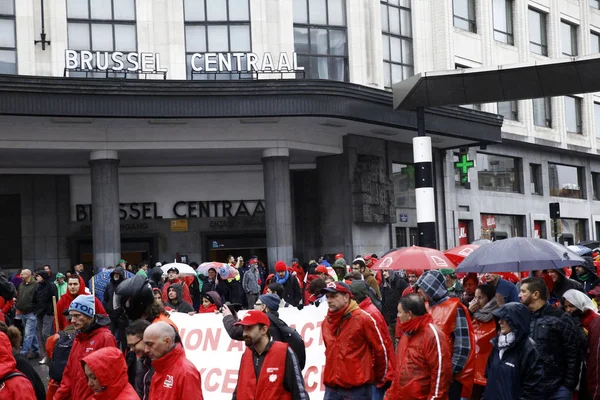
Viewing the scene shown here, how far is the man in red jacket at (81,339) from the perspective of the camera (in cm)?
841

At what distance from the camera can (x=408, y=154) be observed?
3778cm

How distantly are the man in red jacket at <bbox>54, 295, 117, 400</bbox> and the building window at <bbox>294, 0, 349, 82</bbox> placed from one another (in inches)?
971

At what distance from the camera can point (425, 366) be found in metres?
7.91

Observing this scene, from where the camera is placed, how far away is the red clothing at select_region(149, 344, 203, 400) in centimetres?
673

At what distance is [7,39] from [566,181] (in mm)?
28684

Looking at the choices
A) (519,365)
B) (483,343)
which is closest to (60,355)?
(483,343)

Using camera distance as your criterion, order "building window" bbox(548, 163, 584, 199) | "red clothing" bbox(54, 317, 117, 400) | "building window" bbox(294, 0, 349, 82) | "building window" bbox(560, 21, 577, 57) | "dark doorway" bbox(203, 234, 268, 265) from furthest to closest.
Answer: "building window" bbox(560, 21, 577, 57) → "building window" bbox(548, 163, 584, 199) → "dark doorway" bbox(203, 234, 268, 265) → "building window" bbox(294, 0, 349, 82) → "red clothing" bbox(54, 317, 117, 400)

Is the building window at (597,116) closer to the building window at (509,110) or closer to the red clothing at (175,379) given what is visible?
the building window at (509,110)

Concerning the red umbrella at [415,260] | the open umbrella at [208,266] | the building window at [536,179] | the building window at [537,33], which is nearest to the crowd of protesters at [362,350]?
the red umbrella at [415,260]

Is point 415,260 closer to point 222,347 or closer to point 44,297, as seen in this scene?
point 222,347

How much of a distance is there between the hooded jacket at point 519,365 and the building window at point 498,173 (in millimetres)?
34038

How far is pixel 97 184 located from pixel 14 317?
31.6ft

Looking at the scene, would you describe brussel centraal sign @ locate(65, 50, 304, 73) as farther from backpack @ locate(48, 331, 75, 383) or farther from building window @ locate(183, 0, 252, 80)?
backpack @ locate(48, 331, 75, 383)

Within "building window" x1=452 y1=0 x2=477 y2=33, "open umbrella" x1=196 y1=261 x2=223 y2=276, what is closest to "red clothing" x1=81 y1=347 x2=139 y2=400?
"open umbrella" x1=196 y1=261 x2=223 y2=276
